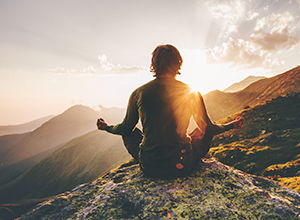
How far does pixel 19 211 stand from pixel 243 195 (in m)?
180

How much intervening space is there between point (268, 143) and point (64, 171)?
207 metres

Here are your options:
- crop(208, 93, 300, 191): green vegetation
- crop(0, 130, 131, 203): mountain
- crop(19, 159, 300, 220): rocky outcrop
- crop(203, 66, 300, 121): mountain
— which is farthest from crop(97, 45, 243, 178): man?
crop(0, 130, 131, 203): mountain

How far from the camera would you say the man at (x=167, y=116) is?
3697 mm

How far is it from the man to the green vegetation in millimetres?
4233

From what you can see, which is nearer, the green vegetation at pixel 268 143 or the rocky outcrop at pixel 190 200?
the rocky outcrop at pixel 190 200

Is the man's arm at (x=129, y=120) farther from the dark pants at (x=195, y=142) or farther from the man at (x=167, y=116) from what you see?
the dark pants at (x=195, y=142)

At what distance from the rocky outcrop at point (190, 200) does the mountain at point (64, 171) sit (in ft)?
502

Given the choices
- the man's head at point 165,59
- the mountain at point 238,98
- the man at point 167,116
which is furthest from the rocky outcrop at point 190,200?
the mountain at point 238,98

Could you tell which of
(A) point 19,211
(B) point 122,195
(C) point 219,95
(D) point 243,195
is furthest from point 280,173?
(A) point 19,211

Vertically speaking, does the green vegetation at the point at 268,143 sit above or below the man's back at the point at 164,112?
below

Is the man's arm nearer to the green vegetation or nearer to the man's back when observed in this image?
the man's back

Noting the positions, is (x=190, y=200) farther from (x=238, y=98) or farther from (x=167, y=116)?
(x=238, y=98)

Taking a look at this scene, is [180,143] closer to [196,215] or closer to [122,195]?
[196,215]

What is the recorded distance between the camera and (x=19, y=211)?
124062 mm
